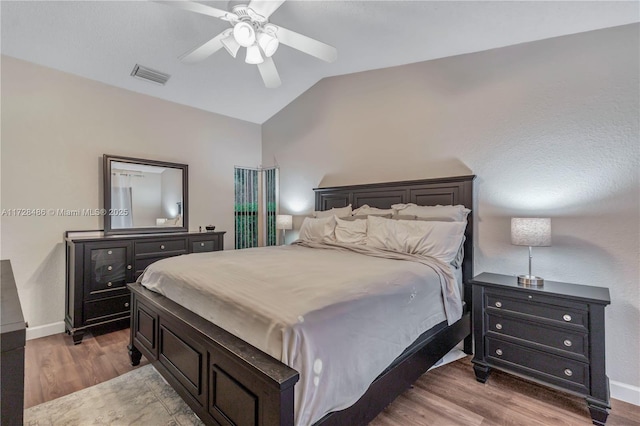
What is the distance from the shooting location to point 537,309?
2.07 m

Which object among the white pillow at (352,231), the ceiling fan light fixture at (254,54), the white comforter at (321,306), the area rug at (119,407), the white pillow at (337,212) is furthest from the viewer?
the white pillow at (337,212)

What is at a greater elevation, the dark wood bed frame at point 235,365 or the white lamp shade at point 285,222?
the white lamp shade at point 285,222

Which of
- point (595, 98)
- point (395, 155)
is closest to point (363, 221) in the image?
point (395, 155)

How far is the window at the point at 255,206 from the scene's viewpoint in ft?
15.9

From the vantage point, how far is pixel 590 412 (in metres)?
1.84

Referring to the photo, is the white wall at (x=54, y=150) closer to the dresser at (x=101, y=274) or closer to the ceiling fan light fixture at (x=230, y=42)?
the dresser at (x=101, y=274)

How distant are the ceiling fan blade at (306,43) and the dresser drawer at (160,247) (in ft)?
8.59

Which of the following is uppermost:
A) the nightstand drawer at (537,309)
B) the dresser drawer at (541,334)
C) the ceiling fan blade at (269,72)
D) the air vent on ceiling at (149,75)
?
the air vent on ceiling at (149,75)

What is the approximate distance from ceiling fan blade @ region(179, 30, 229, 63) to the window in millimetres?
2482

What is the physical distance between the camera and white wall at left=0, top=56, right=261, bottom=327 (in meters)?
2.89

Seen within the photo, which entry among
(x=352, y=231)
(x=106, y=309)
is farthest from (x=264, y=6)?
(x=106, y=309)

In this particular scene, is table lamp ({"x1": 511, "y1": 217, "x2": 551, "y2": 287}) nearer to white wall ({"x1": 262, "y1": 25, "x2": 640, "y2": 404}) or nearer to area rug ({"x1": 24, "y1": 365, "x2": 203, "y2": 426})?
white wall ({"x1": 262, "y1": 25, "x2": 640, "y2": 404})

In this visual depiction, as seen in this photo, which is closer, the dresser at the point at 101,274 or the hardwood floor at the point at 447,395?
the hardwood floor at the point at 447,395

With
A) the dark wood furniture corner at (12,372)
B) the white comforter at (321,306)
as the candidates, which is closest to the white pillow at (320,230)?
the white comforter at (321,306)
